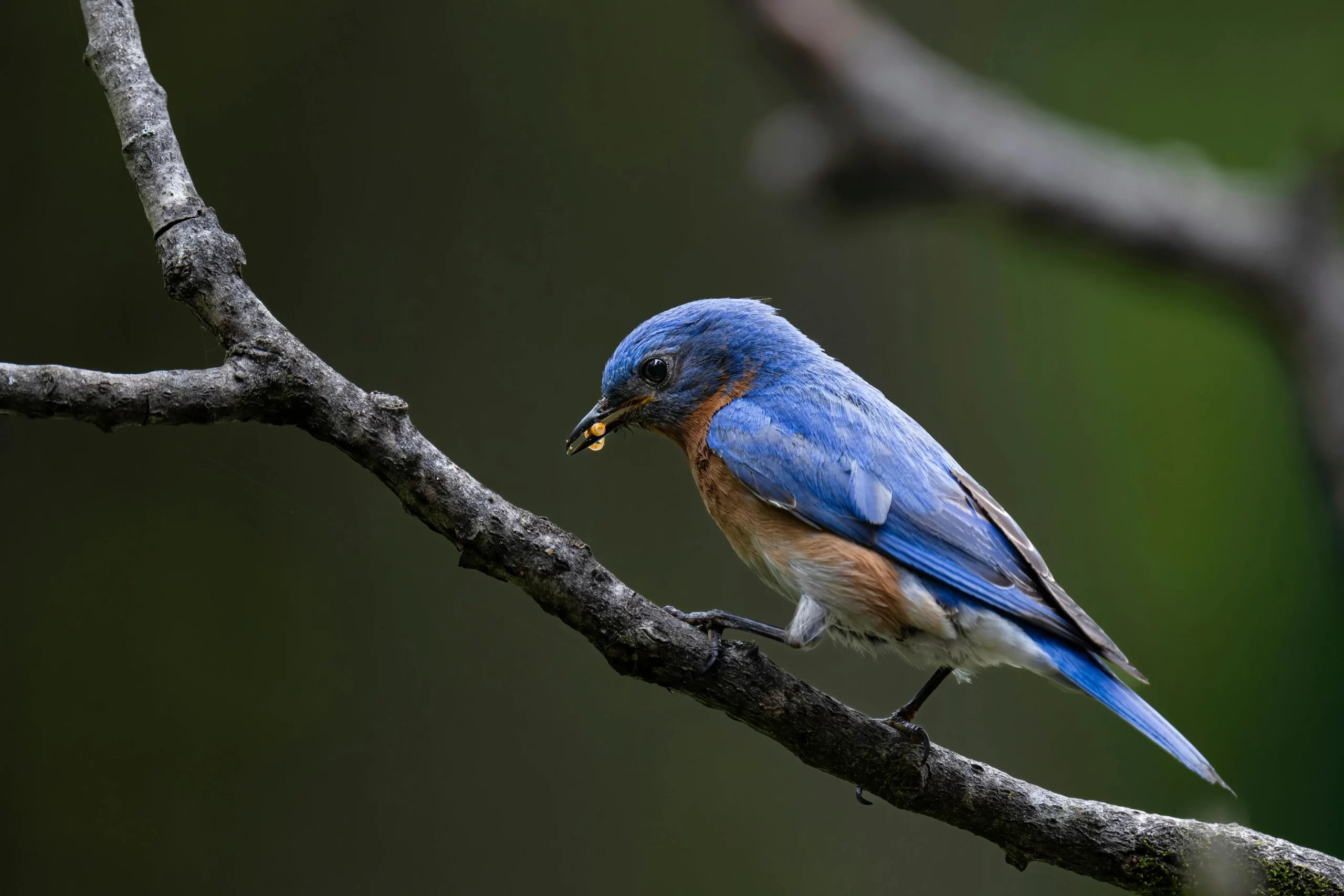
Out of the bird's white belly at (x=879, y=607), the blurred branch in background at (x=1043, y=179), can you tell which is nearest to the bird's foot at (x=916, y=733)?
the bird's white belly at (x=879, y=607)

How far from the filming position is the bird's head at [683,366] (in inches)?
101

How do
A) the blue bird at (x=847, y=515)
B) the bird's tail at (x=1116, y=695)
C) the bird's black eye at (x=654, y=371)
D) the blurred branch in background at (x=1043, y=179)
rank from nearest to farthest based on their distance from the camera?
the bird's tail at (x=1116, y=695) → the blue bird at (x=847, y=515) → the bird's black eye at (x=654, y=371) → the blurred branch in background at (x=1043, y=179)

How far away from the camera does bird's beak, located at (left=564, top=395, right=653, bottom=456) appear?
257 cm

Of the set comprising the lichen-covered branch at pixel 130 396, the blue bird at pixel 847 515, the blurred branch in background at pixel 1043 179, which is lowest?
the lichen-covered branch at pixel 130 396

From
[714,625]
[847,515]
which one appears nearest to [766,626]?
[714,625]

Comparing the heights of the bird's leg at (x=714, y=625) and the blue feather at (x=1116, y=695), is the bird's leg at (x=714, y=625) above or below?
below

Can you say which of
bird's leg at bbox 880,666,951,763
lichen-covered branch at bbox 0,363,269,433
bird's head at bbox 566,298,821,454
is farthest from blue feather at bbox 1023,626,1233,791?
lichen-covered branch at bbox 0,363,269,433

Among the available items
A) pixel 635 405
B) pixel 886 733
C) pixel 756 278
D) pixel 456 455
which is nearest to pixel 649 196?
pixel 756 278

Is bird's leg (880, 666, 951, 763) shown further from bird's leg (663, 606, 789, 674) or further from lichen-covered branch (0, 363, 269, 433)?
lichen-covered branch (0, 363, 269, 433)

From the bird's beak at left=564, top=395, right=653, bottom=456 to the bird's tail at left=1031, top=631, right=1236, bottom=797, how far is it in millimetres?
1022

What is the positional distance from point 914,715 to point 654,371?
96cm

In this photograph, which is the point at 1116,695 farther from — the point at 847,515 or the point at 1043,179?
the point at 1043,179

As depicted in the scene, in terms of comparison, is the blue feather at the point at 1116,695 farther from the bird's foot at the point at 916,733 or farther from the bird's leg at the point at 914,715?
the bird's foot at the point at 916,733

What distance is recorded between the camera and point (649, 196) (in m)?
5.05
